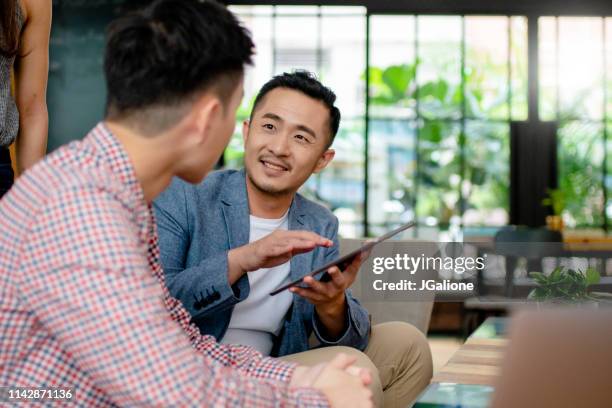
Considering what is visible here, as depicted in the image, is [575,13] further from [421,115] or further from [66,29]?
[66,29]

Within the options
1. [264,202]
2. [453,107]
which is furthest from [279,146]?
[453,107]

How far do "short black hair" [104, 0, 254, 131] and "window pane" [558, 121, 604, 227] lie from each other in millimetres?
9365

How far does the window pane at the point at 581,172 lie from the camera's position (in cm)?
1005

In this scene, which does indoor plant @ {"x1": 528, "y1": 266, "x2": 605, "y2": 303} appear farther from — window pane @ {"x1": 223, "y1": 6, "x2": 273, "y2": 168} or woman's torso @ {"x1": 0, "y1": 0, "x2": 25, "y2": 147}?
window pane @ {"x1": 223, "y1": 6, "x2": 273, "y2": 168}

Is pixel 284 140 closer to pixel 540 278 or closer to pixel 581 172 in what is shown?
pixel 540 278

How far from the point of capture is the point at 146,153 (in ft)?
3.72

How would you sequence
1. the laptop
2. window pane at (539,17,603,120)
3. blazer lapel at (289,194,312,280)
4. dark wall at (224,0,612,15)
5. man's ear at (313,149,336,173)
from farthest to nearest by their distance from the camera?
1. window pane at (539,17,603,120)
2. dark wall at (224,0,612,15)
3. man's ear at (313,149,336,173)
4. blazer lapel at (289,194,312,280)
5. the laptop

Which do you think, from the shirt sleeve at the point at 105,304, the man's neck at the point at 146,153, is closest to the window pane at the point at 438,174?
the man's neck at the point at 146,153

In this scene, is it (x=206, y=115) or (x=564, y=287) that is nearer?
(x=206, y=115)

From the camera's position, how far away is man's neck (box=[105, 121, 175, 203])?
3.71 ft

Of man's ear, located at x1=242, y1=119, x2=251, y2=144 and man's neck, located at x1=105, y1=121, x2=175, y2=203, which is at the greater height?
man's ear, located at x1=242, y1=119, x2=251, y2=144

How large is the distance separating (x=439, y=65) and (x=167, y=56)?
9466mm

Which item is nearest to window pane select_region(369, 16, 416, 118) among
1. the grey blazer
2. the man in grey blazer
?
the man in grey blazer

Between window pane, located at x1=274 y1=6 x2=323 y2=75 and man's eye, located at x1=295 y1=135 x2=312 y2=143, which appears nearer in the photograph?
man's eye, located at x1=295 y1=135 x2=312 y2=143
